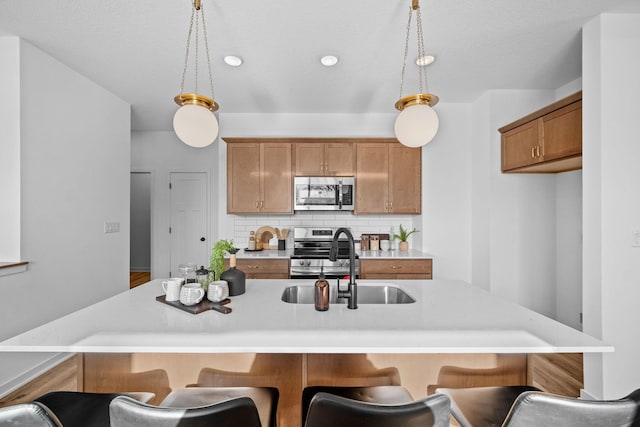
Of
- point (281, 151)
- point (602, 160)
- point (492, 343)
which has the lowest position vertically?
point (492, 343)

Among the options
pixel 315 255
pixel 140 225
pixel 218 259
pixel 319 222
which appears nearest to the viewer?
pixel 218 259

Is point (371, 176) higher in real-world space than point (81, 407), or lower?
higher

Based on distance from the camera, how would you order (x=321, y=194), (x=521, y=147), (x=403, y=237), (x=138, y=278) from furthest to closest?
(x=138, y=278), (x=403, y=237), (x=321, y=194), (x=521, y=147)

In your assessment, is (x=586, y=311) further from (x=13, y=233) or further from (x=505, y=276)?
(x=13, y=233)

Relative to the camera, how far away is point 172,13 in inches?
82.4

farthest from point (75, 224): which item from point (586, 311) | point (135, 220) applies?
point (586, 311)

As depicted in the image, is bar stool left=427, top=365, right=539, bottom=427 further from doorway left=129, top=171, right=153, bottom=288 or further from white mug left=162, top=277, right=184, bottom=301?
doorway left=129, top=171, right=153, bottom=288

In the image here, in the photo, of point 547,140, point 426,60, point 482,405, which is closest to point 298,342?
point 482,405

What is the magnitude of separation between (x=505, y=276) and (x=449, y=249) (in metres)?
0.66

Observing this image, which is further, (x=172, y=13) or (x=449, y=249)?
(x=449, y=249)

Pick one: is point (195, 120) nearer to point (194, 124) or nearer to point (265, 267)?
point (194, 124)

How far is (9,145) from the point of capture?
240cm

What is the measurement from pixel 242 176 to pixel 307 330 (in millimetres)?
2885

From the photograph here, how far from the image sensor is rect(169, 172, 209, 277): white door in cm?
514
